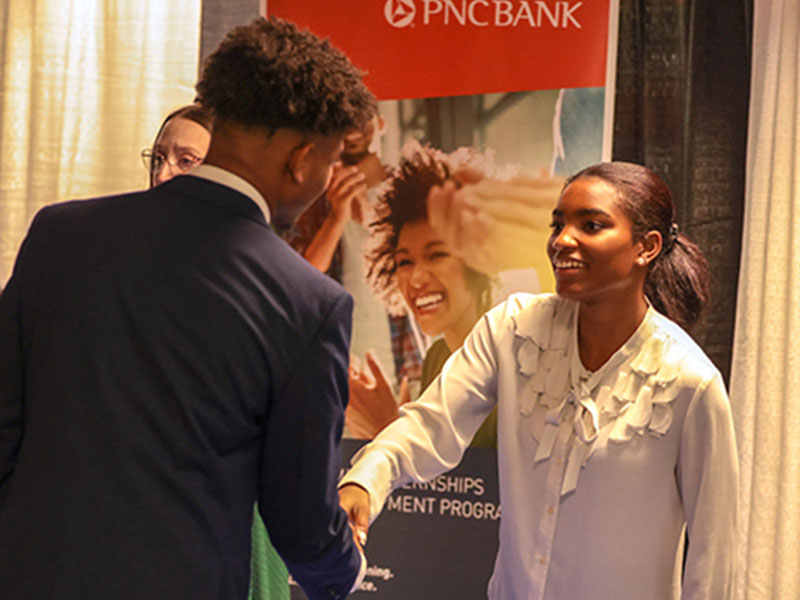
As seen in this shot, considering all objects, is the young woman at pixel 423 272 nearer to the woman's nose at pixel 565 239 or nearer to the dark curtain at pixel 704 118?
the dark curtain at pixel 704 118

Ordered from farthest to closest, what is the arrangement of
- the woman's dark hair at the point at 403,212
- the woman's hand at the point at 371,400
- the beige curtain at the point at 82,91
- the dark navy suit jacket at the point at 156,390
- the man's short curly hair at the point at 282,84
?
the beige curtain at the point at 82,91
the woman's hand at the point at 371,400
the woman's dark hair at the point at 403,212
the man's short curly hair at the point at 282,84
the dark navy suit jacket at the point at 156,390

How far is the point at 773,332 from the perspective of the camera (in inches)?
130

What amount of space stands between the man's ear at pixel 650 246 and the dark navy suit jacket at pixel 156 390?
1077 millimetres

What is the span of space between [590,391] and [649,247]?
0.38 m

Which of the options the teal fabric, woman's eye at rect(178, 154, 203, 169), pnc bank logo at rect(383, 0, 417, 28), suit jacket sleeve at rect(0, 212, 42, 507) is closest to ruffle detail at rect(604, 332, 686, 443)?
the teal fabric

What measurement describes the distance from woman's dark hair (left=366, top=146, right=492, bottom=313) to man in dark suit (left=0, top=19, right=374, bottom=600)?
2.12 metres

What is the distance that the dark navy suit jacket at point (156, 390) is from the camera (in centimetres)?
124

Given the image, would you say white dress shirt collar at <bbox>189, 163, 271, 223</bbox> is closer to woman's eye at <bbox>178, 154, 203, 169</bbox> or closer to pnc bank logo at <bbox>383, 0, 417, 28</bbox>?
woman's eye at <bbox>178, 154, 203, 169</bbox>

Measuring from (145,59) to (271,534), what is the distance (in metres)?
2.85

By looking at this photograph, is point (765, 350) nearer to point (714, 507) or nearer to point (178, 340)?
point (714, 507)

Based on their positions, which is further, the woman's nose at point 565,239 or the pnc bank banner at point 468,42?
the pnc bank banner at point 468,42

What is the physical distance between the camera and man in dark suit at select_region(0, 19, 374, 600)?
124 cm

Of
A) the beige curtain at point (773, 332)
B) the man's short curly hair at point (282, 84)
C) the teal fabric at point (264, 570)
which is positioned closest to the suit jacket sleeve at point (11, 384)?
the man's short curly hair at point (282, 84)

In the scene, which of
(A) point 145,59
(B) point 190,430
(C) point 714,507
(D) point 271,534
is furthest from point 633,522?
(A) point 145,59
